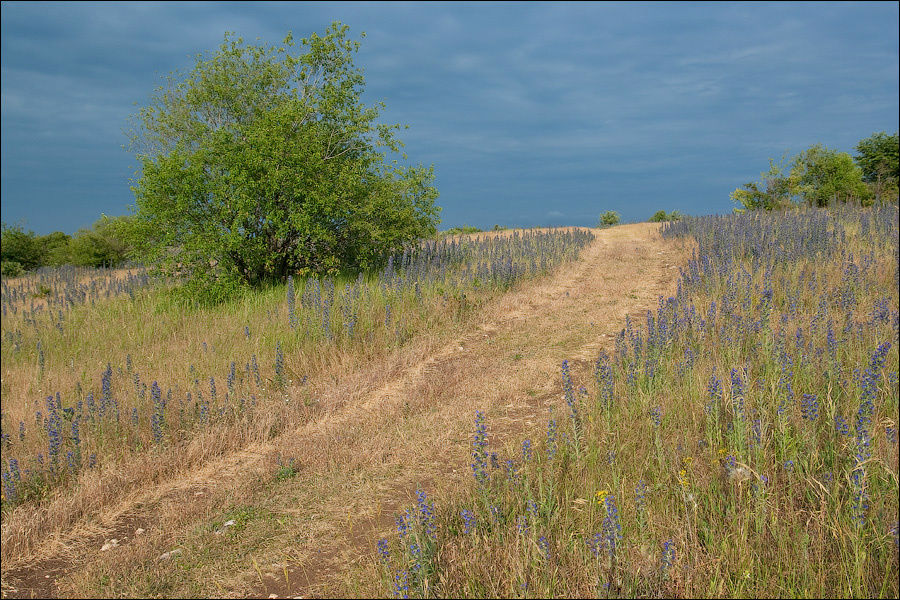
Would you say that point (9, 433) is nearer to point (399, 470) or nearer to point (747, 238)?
point (399, 470)

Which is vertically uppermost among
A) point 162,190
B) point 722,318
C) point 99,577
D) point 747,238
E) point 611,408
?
point 162,190

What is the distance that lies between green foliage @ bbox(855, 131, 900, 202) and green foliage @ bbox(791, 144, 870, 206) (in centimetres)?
183

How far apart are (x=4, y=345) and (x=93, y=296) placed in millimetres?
3763

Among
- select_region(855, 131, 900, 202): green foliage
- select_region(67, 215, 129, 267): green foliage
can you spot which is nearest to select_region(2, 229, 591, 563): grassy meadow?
select_region(67, 215, 129, 267): green foliage

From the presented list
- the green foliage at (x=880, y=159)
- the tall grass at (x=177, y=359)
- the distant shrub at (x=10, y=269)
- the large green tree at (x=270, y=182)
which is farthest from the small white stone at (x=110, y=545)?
the green foliage at (x=880, y=159)

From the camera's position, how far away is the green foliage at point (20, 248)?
74.2 ft

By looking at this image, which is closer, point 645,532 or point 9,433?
point 645,532

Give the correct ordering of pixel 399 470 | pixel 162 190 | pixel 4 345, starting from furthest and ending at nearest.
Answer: pixel 162 190, pixel 4 345, pixel 399 470

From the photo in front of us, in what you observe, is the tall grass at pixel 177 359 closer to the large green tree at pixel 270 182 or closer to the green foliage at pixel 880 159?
the large green tree at pixel 270 182

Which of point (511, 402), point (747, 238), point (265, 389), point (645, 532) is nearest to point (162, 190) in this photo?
point (265, 389)

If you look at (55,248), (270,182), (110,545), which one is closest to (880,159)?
(270,182)

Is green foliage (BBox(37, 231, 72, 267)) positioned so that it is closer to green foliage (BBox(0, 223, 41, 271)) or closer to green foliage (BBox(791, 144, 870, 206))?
green foliage (BBox(0, 223, 41, 271))

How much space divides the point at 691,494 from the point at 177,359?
727 cm

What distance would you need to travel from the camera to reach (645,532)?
10.8ft
